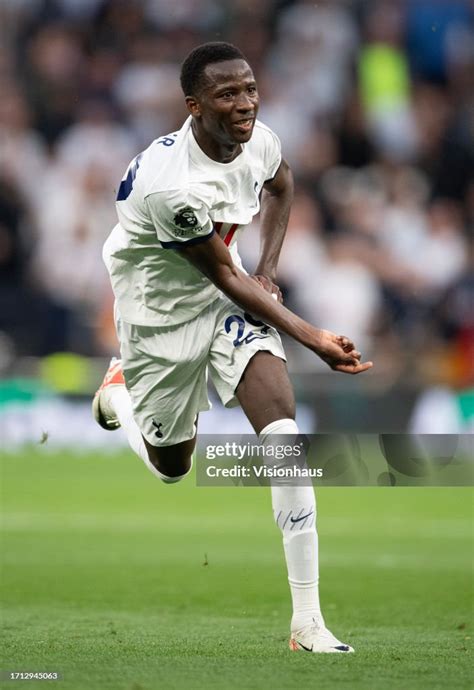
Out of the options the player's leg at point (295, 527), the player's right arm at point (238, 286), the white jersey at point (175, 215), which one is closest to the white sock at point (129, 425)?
the white jersey at point (175, 215)

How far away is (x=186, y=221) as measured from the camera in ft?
18.3

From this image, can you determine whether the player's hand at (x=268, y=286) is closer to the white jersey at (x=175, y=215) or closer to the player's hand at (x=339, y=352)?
the white jersey at (x=175, y=215)

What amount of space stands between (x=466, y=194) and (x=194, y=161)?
1122 cm

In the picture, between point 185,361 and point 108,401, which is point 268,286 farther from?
point 108,401

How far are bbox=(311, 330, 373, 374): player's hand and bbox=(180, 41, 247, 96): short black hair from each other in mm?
1188

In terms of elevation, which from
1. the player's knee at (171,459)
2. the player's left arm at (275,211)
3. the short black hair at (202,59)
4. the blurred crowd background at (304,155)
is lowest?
the player's knee at (171,459)

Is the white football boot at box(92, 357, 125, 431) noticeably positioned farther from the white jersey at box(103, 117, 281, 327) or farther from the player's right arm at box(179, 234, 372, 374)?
the player's right arm at box(179, 234, 372, 374)

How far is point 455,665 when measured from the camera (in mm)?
5137

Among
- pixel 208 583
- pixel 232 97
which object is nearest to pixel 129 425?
pixel 208 583

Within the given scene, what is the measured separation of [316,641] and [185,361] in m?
1.44

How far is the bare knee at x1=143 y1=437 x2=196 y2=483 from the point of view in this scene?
6.71 meters

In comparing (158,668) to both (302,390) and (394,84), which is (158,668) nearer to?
(302,390)

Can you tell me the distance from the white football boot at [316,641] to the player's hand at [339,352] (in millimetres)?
1032

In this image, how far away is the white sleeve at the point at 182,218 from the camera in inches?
220
